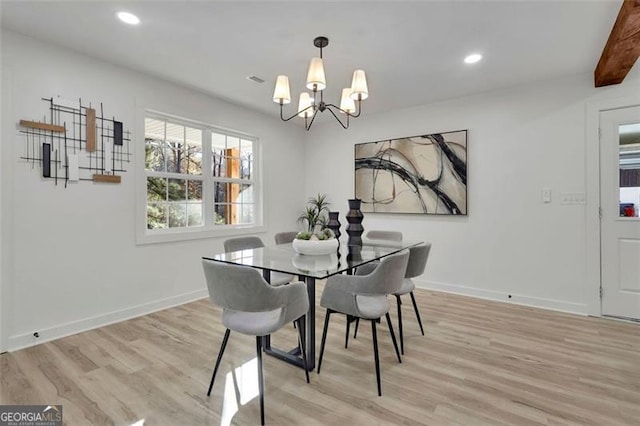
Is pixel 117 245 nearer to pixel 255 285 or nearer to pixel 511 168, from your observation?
pixel 255 285

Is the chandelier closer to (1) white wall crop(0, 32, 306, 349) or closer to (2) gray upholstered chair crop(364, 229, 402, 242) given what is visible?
(2) gray upholstered chair crop(364, 229, 402, 242)

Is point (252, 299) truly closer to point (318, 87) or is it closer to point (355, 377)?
point (355, 377)

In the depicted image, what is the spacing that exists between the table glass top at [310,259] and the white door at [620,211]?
85.8 inches

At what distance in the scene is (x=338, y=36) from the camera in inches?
98.3

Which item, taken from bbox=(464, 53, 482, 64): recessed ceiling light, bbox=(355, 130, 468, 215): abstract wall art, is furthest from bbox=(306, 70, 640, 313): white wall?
bbox=(464, 53, 482, 64): recessed ceiling light

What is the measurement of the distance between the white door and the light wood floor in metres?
0.31

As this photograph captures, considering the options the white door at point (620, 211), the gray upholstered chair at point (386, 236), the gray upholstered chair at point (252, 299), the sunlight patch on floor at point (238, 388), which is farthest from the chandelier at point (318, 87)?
the white door at point (620, 211)

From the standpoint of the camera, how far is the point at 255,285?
162 centimetres

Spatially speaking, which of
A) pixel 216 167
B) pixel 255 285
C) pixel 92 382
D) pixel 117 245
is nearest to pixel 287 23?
pixel 255 285

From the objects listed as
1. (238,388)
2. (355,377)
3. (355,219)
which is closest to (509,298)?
(355,219)

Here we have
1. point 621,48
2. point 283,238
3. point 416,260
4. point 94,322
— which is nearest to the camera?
point 621,48

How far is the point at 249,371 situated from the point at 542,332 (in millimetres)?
2579

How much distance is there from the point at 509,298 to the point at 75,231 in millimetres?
4584

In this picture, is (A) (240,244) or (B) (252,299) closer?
(B) (252,299)
